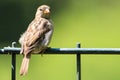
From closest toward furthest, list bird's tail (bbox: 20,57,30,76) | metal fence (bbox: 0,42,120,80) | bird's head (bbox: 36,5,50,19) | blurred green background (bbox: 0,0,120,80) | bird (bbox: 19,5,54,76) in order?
metal fence (bbox: 0,42,120,80), bird's tail (bbox: 20,57,30,76), bird (bbox: 19,5,54,76), bird's head (bbox: 36,5,50,19), blurred green background (bbox: 0,0,120,80)

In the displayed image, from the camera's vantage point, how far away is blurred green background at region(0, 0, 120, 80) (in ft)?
15.4

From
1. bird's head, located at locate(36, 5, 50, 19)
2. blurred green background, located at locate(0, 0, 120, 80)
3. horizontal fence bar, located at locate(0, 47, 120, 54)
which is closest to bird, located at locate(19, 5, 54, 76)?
bird's head, located at locate(36, 5, 50, 19)

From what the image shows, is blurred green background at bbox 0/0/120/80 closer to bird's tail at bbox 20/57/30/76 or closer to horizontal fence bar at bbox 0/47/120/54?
bird's tail at bbox 20/57/30/76

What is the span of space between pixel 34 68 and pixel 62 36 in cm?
50

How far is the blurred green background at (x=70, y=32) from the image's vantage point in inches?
185

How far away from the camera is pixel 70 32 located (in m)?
5.32

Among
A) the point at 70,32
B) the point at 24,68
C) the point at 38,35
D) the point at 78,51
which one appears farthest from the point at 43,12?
the point at 70,32

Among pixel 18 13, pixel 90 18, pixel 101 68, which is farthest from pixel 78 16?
pixel 101 68

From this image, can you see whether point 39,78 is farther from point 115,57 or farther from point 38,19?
point 38,19

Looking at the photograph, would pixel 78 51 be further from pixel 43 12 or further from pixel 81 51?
pixel 43 12

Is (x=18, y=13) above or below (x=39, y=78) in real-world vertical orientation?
above

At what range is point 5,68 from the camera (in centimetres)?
479

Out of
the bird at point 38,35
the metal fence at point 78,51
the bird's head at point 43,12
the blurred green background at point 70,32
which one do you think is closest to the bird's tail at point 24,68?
the bird at point 38,35

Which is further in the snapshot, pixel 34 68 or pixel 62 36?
pixel 62 36
